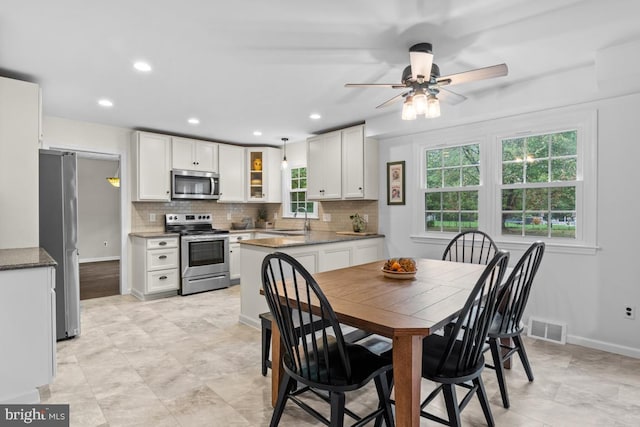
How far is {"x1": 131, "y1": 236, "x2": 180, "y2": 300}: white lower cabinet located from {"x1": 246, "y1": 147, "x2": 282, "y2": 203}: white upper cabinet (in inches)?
66.2

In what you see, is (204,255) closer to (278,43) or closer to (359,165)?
(359,165)

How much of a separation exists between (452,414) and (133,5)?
275 centimetres

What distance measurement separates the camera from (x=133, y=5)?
2006mm

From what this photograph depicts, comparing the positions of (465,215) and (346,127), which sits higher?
(346,127)

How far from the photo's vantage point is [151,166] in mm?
4930

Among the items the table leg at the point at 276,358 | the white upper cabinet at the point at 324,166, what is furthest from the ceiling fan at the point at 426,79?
the white upper cabinet at the point at 324,166

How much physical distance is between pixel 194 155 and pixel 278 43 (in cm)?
337

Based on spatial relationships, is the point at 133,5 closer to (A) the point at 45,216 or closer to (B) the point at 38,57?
(B) the point at 38,57

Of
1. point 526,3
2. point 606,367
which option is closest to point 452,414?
point 606,367

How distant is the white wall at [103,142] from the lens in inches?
171

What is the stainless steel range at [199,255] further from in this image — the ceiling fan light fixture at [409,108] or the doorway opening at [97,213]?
the ceiling fan light fixture at [409,108]

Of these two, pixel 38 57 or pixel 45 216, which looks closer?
pixel 38 57

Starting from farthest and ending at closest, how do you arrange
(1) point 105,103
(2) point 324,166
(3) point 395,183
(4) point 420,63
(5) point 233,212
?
(5) point 233,212
(2) point 324,166
(3) point 395,183
(1) point 105,103
(4) point 420,63

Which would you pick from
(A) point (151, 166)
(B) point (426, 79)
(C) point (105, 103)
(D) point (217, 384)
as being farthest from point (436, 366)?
(A) point (151, 166)
